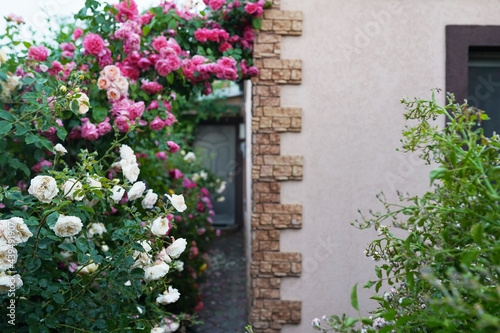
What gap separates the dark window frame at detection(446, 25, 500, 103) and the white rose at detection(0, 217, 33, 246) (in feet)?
9.11

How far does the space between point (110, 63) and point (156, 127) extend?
1.74 ft

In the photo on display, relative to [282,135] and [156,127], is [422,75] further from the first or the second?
[156,127]

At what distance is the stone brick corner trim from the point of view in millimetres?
3262

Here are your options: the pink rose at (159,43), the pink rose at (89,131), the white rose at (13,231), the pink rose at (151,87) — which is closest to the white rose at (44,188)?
the white rose at (13,231)

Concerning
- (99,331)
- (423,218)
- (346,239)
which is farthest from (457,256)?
(346,239)

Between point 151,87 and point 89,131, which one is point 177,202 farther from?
point 151,87

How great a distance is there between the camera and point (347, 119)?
129 inches

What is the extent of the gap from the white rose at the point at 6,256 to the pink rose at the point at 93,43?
1613 mm

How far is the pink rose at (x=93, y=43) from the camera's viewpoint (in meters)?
2.95

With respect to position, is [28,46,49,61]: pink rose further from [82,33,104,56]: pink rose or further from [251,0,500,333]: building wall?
[251,0,500,333]: building wall

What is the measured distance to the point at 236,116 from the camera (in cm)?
992

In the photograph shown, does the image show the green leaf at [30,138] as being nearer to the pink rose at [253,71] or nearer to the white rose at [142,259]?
the white rose at [142,259]

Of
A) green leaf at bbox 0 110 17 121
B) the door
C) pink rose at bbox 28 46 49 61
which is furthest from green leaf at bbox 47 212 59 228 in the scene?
the door

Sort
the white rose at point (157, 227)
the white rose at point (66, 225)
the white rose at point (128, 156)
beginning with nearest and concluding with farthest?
the white rose at point (66, 225), the white rose at point (157, 227), the white rose at point (128, 156)
